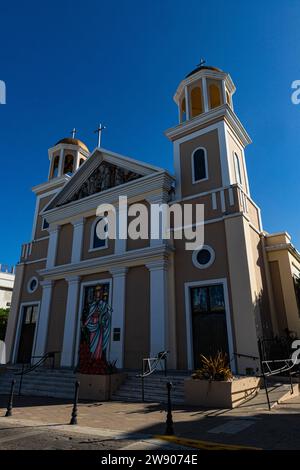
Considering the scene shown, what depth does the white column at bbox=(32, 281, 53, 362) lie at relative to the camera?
1864 cm

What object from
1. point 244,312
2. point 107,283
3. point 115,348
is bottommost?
point 115,348

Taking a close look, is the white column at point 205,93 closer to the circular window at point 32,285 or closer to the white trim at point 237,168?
the white trim at point 237,168

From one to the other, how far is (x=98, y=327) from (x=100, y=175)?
37.1ft

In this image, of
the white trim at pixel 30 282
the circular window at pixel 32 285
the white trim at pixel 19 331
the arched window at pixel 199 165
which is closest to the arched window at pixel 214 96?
the arched window at pixel 199 165

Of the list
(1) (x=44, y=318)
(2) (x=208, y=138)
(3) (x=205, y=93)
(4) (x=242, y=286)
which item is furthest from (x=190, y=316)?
(3) (x=205, y=93)

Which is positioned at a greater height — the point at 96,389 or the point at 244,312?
the point at 244,312

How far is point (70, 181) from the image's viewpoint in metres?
21.8

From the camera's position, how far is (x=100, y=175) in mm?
20844

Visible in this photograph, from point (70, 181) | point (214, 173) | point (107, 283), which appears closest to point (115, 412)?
point (107, 283)

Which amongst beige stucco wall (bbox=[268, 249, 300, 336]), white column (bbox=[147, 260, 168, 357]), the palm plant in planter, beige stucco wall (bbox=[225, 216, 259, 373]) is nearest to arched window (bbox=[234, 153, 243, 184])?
beige stucco wall (bbox=[225, 216, 259, 373])

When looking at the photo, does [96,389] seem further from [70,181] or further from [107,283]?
[70,181]
